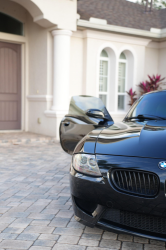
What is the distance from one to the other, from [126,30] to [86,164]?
8716 mm

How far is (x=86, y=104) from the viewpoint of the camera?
14.0ft

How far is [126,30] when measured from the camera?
34.4 ft

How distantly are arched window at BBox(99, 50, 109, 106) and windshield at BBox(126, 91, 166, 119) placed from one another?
22.4 ft

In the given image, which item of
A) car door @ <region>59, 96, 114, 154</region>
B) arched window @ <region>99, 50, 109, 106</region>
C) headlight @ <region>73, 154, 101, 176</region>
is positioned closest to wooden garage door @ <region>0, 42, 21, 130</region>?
arched window @ <region>99, 50, 109, 106</region>

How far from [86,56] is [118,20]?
2.15 metres

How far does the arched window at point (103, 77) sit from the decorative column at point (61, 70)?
1.90 meters

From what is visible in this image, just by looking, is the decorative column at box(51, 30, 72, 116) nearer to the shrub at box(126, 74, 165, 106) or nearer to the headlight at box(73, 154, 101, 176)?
the shrub at box(126, 74, 165, 106)

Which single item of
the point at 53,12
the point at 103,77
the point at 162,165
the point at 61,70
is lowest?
the point at 162,165

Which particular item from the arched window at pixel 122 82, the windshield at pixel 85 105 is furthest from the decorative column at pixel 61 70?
the windshield at pixel 85 105

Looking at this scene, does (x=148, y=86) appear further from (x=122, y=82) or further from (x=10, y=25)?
(x=10, y=25)

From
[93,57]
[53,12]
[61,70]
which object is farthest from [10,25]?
[93,57]

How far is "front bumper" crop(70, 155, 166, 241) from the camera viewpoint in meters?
2.36

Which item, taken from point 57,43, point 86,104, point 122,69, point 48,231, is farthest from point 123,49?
point 48,231

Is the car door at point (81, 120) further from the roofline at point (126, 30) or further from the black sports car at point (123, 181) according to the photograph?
the roofline at point (126, 30)
